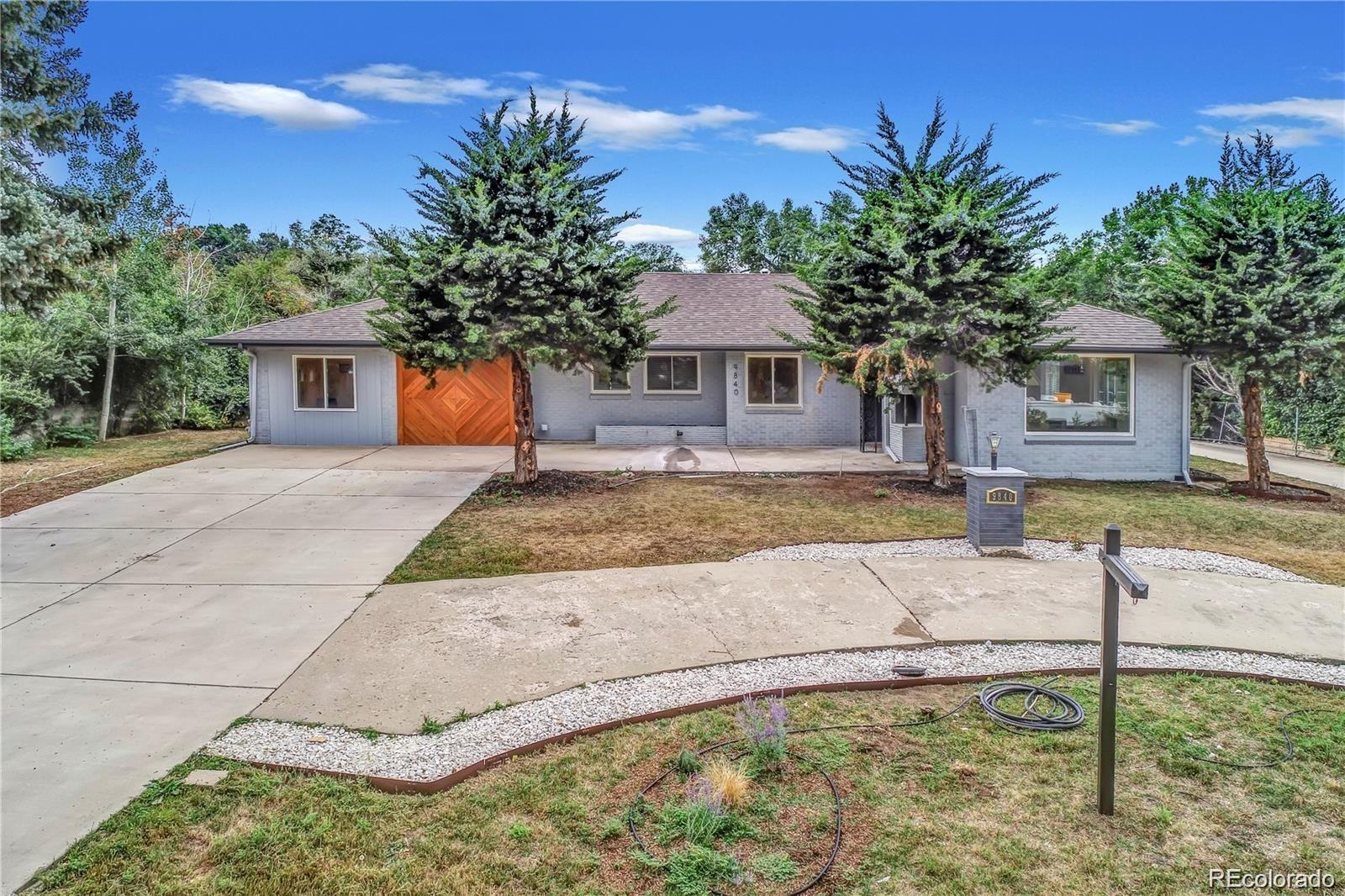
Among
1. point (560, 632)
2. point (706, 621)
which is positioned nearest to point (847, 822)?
point (706, 621)

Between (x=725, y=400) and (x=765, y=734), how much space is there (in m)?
13.6

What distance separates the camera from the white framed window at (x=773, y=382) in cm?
1661

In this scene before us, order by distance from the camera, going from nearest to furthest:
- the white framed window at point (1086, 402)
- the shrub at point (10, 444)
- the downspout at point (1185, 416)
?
the downspout at point (1185, 416) → the white framed window at point (1086, 402) → the shrub at point (10, 444)

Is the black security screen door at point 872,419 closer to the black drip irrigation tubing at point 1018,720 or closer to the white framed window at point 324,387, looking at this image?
the white framed window at point 324,387

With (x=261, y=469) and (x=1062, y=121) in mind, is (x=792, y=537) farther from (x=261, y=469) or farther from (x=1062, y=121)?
(x=1062, y=121)

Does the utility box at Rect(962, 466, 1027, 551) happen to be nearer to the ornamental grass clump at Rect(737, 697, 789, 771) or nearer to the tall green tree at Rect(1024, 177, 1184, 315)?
the ornamental grass clump at Rect(737, 697, 789, 771)

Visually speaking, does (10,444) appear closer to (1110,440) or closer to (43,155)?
(43,155)

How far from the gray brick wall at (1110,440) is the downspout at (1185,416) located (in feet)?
0.16

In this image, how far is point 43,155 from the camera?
973 centimetres

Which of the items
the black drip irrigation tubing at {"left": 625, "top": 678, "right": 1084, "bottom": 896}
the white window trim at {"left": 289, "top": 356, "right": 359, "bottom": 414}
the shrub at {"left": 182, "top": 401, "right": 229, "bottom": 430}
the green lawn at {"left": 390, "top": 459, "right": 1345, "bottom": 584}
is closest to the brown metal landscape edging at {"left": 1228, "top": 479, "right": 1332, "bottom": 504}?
the green lawn at {"left": 390, "top": 459, "right": 1345, "bottom": 584}

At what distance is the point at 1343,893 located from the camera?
9.25 feet

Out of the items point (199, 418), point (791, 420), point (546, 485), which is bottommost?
point (546, 485)

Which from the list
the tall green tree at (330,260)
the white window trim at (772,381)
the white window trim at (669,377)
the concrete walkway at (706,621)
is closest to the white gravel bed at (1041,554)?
the concrete walkway at (706,621)

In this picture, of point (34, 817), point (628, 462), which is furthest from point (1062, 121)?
point (34, 817)
